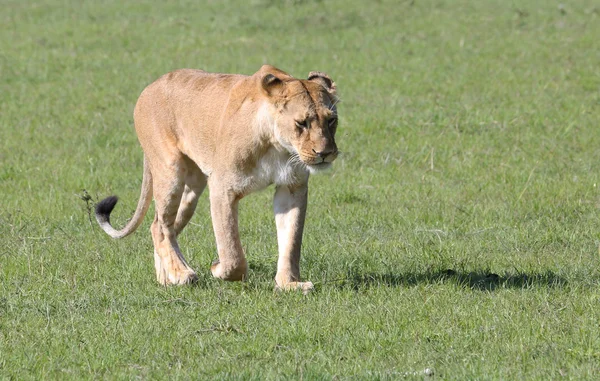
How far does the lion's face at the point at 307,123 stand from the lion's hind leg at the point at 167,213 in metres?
1.10

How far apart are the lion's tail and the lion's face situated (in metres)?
1.73

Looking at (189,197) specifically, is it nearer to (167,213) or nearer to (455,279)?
(167,213)

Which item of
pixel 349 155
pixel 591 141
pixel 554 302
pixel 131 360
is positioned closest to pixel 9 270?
pixel 131 360

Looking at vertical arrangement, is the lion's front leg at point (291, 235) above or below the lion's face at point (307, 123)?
below

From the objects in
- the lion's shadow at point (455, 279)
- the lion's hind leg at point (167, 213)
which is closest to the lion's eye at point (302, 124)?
the lion's shadow at point (455, 279)

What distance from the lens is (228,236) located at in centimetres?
626

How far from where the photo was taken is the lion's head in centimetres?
580

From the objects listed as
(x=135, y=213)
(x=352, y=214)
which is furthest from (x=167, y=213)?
(x=352, y=214)

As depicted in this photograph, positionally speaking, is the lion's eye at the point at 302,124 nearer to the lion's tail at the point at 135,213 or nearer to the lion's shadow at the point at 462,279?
the lion's shadow at the point at 462,279

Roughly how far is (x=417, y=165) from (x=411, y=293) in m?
3.99

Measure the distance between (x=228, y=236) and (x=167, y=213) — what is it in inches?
29.6

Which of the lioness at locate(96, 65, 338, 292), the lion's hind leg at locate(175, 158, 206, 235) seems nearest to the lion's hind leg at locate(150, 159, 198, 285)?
the lioness at locate(96, 65, 338, 292)

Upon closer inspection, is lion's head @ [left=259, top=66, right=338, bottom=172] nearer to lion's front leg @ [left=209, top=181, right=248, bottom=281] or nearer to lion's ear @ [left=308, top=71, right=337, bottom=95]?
lion's ear @ [left=308, top=71, right=337, bottom=95]

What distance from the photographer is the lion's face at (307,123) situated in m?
5.80
